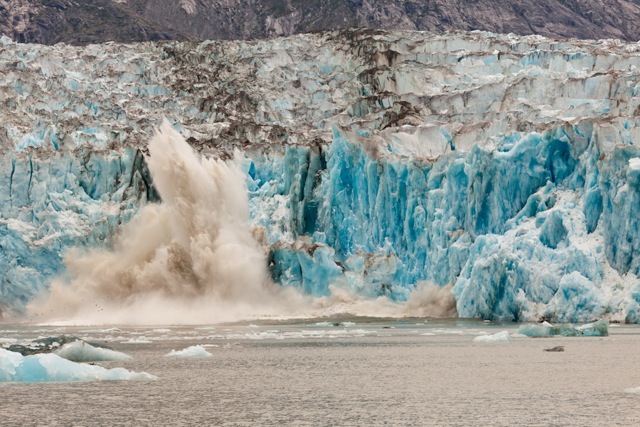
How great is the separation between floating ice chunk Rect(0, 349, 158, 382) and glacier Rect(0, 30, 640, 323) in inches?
754

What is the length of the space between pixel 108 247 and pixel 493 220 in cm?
1713

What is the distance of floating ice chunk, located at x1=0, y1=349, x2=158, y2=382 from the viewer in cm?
2317

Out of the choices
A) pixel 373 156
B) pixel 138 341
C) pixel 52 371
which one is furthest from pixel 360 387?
pixel 373 156

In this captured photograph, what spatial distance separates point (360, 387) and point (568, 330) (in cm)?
1425

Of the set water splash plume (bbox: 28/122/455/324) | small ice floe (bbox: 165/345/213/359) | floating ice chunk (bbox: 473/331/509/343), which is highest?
water splash plume (bbox: 28/122/455/324)

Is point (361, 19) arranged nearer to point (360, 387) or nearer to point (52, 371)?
point (52, 371)

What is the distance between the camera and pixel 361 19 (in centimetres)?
11412

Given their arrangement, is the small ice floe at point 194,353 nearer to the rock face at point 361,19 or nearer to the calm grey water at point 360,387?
the calm grey water at point 360,387

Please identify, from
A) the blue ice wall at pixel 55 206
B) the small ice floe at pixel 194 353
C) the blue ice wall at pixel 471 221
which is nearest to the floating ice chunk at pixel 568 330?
Answer: the blue ice wall at pixel 471 221

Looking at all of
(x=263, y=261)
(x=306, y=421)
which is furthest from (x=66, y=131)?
(x=306, y=421)

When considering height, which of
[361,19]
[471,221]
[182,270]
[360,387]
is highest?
[361,19]

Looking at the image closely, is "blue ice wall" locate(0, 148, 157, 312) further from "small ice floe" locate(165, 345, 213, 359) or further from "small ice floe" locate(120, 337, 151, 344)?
"small ice floe" locate(165, 345, 213, 359)

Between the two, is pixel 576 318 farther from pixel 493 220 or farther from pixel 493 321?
pixel 493 220

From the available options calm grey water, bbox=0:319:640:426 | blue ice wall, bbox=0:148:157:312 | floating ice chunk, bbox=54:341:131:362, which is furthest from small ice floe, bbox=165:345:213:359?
blue ice wall, bbox=0:148:157:312
